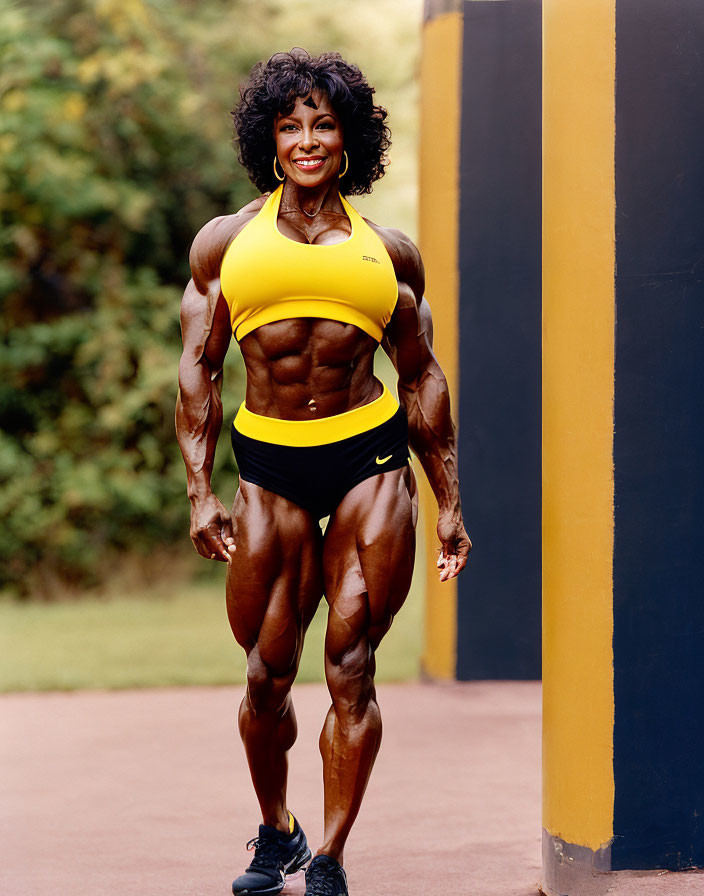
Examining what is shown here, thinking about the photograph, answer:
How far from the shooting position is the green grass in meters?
7.83

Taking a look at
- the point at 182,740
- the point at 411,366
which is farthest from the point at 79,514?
the point at 411,366

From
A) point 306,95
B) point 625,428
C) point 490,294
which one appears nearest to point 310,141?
point 306,95

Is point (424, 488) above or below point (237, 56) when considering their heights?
below

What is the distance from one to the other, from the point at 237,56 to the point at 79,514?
16.2ft

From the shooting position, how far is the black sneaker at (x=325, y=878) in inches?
141

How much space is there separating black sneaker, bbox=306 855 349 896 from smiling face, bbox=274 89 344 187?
1.91m

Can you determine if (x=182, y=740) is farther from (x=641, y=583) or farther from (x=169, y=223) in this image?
(x=169, y=223)

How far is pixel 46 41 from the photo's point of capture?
40.1 ft

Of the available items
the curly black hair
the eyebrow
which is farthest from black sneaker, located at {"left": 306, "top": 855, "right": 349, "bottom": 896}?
the eyebrow

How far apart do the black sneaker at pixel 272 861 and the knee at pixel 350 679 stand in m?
0.54

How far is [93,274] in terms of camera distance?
41.1 feet

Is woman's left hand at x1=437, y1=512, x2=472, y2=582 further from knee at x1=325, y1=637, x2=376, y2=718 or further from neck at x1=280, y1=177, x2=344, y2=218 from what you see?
neck at x1=280, y1=177, x2=344, y2=218

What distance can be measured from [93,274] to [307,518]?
9174 millimetres

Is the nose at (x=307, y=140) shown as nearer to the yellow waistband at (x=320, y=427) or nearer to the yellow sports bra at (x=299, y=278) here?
the yellow sports bra at (x=299, y=278)
